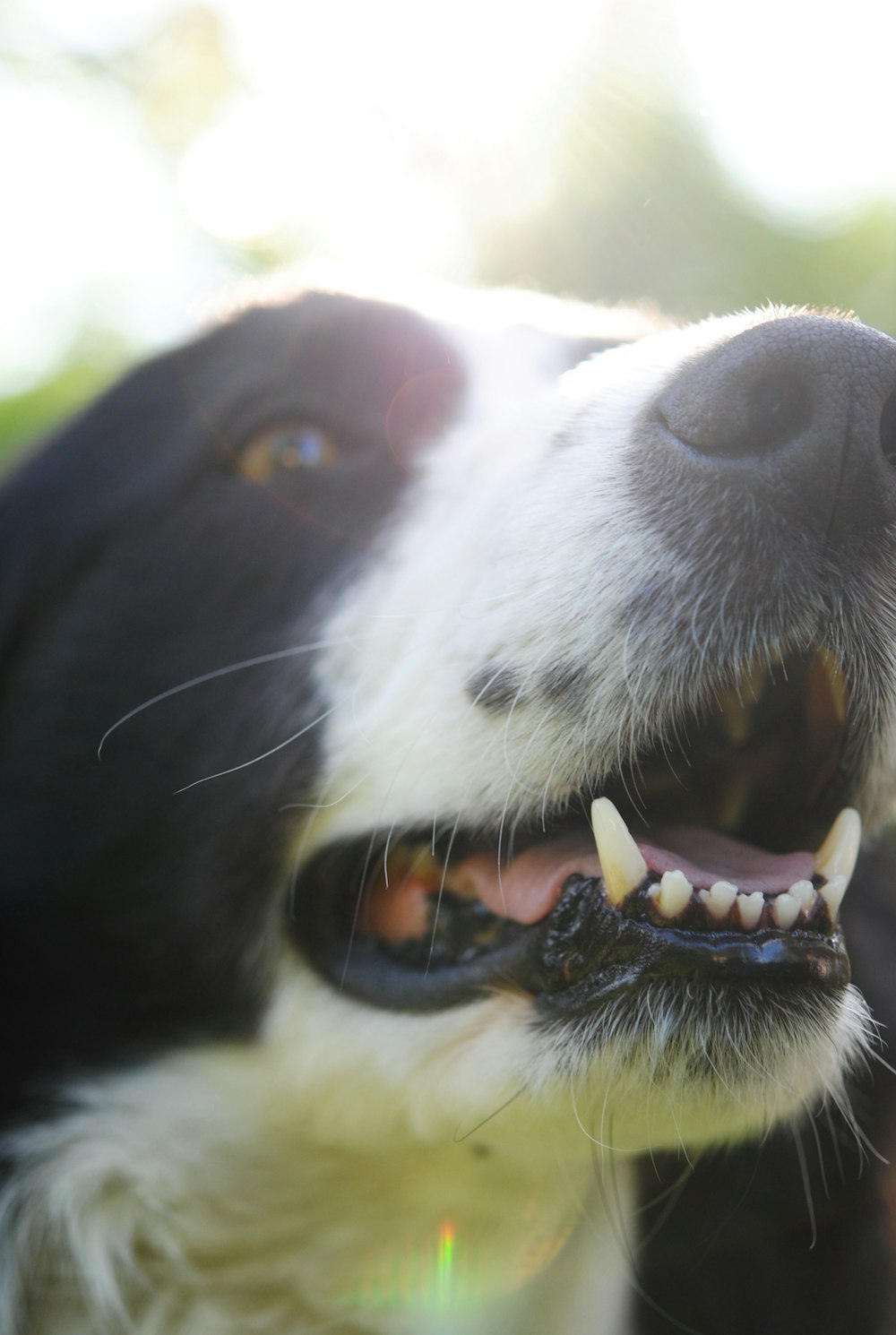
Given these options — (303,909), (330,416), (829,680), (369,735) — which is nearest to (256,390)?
(330,416)

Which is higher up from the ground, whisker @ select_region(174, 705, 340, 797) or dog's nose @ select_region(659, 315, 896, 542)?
dog's nose @ select_region(659, 315, 896, 542)

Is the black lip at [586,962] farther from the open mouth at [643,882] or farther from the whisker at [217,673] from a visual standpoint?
the whisker at [217,673]

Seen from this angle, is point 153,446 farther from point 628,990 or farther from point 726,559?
point 628,990

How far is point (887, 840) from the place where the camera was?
2.19 meters

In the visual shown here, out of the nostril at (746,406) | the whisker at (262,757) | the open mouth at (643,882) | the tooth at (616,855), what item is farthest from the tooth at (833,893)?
the whisker at (262,757)

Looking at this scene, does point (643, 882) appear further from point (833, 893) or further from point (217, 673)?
point (217, 673)

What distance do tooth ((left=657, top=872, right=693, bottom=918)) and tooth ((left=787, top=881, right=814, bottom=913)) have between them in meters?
0.13

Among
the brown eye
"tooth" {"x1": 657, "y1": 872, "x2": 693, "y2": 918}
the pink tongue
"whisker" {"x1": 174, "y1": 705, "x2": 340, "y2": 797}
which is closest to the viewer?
"tooth" {"x1": 657, "y1": 872, "x2": 693, "y2": 918}

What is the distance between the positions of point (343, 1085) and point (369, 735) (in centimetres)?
52

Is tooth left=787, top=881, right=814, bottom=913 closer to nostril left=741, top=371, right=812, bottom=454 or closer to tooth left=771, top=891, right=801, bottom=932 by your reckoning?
tooth left=771, top=891, right=801, bottom=932

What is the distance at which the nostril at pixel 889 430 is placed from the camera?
1.47 meters

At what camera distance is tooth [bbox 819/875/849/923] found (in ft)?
4.85

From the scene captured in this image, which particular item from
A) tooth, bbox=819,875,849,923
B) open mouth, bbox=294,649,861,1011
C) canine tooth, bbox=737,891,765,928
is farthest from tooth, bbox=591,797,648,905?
tooth, bbox=819,875,849,923

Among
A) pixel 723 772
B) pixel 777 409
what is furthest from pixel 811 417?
pixel 723 772
